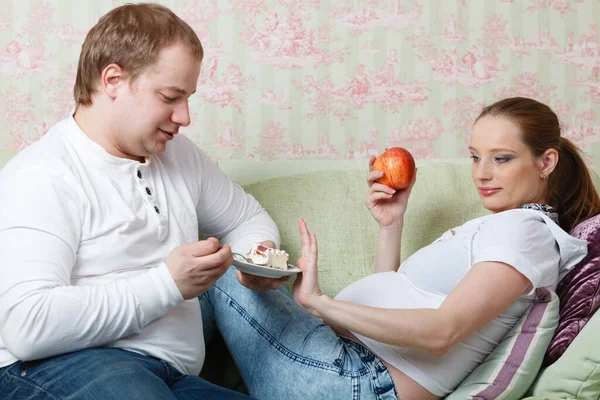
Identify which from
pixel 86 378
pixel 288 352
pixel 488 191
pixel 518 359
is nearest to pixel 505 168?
pixel 488 191

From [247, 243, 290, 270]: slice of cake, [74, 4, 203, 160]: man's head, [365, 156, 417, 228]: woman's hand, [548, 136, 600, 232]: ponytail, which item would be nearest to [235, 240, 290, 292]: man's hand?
[247, 243, 290, 270]: slice of cake

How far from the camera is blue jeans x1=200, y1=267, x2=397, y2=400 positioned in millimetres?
1606

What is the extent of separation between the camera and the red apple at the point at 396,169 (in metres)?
2.05

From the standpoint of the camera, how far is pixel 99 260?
4.97 ft

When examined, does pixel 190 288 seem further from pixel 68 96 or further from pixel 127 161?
pixel 68 96

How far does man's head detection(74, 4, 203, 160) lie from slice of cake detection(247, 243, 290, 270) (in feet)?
1.08

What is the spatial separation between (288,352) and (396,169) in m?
0.64

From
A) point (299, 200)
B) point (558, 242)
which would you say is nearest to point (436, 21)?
point (299, 200)

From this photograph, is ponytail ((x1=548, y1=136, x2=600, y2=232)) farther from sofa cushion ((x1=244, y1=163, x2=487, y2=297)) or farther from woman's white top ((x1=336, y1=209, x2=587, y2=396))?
sofa cushion ((x1=244, y1=163, x2=487, y2=297))

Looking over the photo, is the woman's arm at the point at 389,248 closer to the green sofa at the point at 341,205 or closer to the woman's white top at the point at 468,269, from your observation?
the green sofa at the point at 341,205

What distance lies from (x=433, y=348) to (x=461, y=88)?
4.40 ft

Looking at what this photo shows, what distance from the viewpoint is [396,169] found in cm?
205

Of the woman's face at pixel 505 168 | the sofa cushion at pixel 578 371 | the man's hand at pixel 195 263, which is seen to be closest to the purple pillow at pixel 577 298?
the sofa cushion at pixel 578 371

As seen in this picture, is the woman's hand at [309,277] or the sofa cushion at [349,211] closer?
the woman's hand at [309,277]
